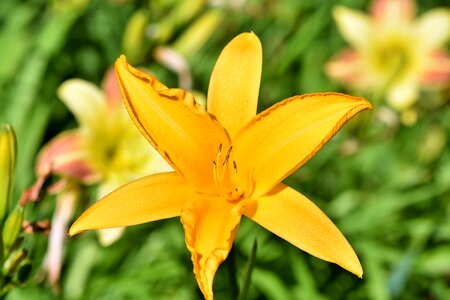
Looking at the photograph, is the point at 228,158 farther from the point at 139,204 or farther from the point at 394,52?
the point at 394,52

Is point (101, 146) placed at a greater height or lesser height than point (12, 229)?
lesser

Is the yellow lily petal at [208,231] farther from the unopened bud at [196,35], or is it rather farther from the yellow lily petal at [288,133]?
the unopened bud at [196,35]

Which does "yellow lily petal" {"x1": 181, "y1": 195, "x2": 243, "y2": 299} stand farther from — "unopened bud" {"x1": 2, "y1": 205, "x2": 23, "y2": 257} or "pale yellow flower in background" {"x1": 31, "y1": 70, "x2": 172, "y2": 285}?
"pale yellow flower in background" {"x1": 31, "y1": 70, "x2": 172, "y2": 285}

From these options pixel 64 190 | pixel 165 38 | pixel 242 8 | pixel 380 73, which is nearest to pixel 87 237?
pixel 64 190

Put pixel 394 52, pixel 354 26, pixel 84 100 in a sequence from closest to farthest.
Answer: pixel 84 100 → pixel 354 26 → pixel 394 52

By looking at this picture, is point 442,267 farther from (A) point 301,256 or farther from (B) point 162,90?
(B) point 162,90

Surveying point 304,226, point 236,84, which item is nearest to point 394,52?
point 236,84
